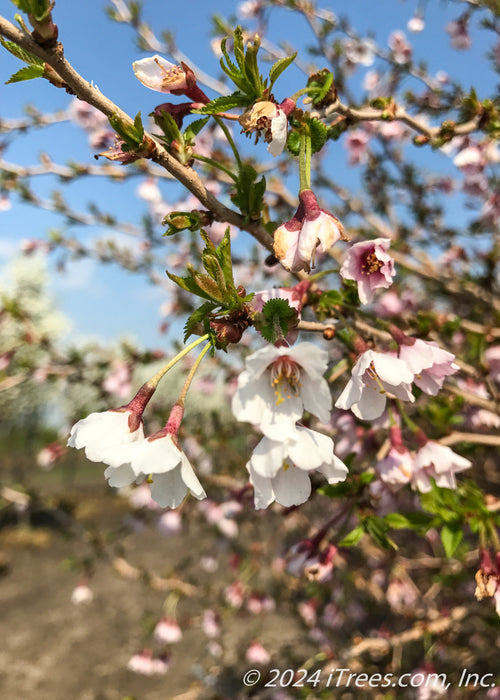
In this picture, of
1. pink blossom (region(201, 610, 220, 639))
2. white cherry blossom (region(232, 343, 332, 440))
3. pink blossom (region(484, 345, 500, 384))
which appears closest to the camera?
white cherry blossom (region(232, 343, 332, 440))

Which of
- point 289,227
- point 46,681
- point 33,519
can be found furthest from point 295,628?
point 33,519

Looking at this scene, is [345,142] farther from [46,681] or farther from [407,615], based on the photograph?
[46,681]

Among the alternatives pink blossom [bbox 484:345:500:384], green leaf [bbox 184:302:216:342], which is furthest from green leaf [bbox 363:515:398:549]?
pink blossom [bbox 484:345:500:384]

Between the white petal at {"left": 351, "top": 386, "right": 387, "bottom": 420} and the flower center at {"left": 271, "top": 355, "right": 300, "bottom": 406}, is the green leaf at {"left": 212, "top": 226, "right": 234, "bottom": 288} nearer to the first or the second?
the flower center at {"left": 271, "top": 355, "right": 300, "bottom": 406}

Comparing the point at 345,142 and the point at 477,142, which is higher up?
the point at 345,142

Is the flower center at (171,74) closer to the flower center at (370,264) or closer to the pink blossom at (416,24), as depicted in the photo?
the flower center at (370,264)

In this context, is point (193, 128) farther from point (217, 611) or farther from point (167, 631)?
point (217, 611)
